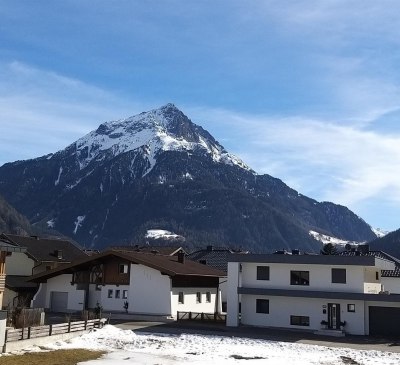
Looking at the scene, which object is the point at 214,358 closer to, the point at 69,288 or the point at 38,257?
the point at 69,288

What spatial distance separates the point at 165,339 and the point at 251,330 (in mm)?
10788

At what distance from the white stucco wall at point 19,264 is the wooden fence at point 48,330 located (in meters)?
32.6

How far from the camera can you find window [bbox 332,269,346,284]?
50.7 meters

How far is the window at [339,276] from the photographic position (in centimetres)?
5072

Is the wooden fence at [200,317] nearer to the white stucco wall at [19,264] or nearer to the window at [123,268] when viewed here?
the window at [123,268]

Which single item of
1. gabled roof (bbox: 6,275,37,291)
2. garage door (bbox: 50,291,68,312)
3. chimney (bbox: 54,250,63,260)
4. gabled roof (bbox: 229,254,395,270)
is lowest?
garage door (bbox: 50,291,68,312)

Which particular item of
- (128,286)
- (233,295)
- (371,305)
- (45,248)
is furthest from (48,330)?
(45,248)

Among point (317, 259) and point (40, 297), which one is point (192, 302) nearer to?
point (317, 259)

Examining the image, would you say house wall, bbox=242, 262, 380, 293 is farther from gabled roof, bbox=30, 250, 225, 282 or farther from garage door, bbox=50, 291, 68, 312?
garage door, bbox=50, 291, 68, 312

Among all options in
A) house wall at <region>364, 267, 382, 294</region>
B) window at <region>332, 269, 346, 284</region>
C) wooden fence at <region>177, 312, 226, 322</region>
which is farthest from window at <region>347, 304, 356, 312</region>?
wooden fence at <region>177, 312, 226, 322</region>

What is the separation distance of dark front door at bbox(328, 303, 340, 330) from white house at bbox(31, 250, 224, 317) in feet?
51.0

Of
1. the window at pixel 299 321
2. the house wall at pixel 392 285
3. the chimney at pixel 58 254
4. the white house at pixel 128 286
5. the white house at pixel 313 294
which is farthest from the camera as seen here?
the chimney at pixel 58 254

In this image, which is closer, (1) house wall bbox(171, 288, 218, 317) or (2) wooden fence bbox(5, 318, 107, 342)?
(2) wooden fence bbox(5, 318, 107, 342)

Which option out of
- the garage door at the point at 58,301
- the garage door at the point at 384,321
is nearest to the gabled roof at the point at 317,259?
the garage door at the point at 384,321
